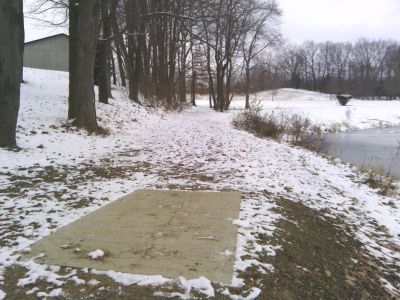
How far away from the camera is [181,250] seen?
11.3ft

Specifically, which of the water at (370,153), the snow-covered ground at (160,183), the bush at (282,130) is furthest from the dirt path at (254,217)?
the bush at (282,130)

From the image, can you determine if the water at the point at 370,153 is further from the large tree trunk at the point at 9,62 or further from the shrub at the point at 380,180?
the large tree trunk at the point at 9,62

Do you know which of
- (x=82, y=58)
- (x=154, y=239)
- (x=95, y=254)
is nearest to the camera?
(x=95, y=254)

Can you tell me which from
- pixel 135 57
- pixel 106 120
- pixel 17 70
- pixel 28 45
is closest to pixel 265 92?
pixel 28 45

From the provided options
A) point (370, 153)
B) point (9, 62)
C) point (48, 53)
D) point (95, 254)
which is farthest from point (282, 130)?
point (48, 53)

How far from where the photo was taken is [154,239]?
12.1 feet

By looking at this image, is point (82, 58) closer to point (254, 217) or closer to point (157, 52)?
point (254, 217)

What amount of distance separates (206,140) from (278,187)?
502 centimetres

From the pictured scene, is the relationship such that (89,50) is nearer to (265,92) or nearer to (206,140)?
(206,140)

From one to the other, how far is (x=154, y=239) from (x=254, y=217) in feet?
4.41

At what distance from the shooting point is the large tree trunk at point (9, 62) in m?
6.57

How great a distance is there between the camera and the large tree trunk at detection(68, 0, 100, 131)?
31.0ft

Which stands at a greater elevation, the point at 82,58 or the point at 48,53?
the point at 48,53

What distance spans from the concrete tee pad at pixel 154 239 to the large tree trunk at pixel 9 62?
3363 millimetres
